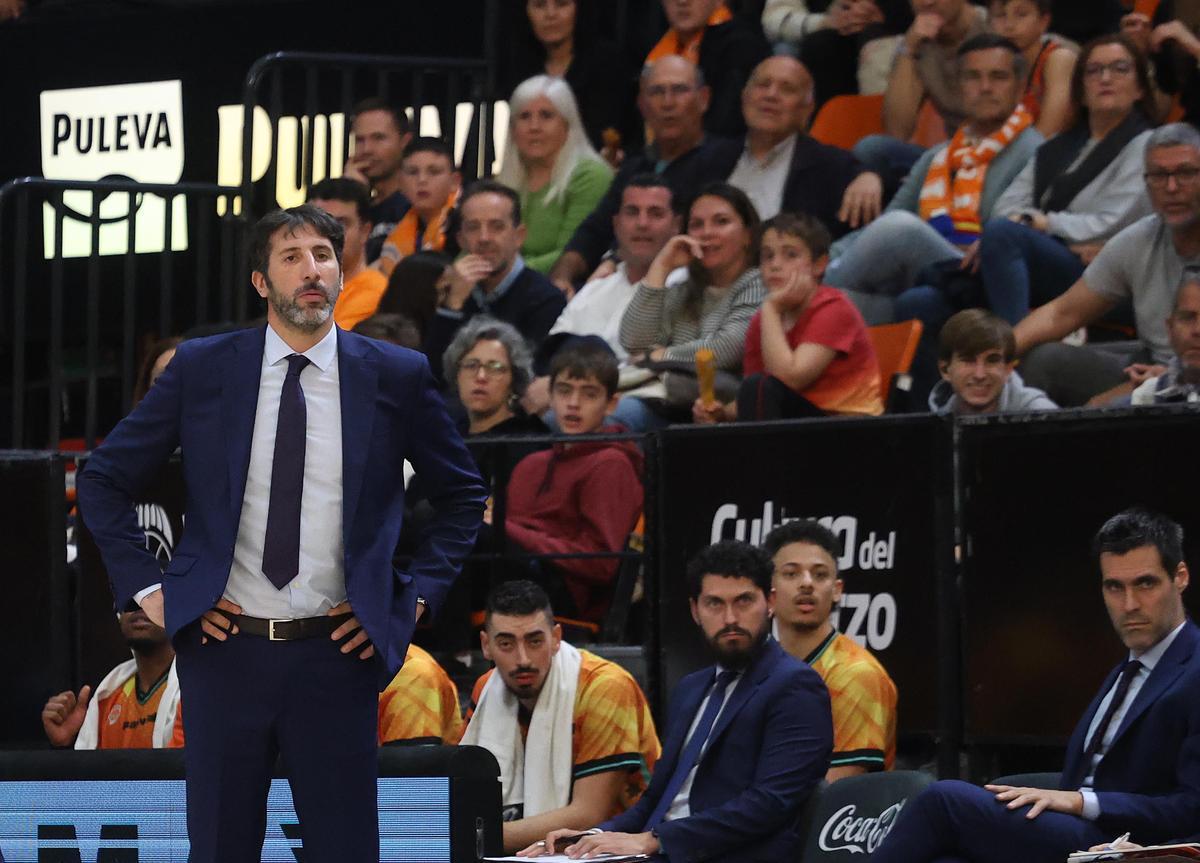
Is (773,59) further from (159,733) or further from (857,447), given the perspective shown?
(159,733)

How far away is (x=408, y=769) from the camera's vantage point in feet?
18.4

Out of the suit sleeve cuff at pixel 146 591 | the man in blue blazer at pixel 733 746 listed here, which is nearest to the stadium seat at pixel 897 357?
the man in blue blazer at pixel 733 746

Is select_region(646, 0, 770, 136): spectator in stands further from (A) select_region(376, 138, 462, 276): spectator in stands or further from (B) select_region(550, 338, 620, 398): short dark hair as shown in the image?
(B) select_region(550, 338, 620, 398): short dark hair

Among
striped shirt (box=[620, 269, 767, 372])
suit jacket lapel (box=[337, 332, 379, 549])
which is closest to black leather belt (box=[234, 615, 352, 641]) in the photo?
suit jacket lapel (box=[337, 332, 379, 549])

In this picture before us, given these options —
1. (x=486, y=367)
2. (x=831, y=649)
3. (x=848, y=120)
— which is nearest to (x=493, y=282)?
(x=486, y=367)

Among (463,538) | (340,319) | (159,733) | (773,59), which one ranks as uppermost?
(773,59)

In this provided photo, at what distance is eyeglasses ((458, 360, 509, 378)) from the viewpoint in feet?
28.4

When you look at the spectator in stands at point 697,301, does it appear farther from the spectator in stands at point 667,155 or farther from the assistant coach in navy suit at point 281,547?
the assistant coach in navy suit at point 281,547

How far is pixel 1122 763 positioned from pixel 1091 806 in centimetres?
21

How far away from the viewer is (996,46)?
903 cm

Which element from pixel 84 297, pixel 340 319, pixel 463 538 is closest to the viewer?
pixel 463 538

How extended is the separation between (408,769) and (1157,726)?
196 cm

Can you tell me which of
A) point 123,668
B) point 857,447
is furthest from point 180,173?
point 857,447

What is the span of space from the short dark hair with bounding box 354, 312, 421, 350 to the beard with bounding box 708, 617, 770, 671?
2.53 metres
